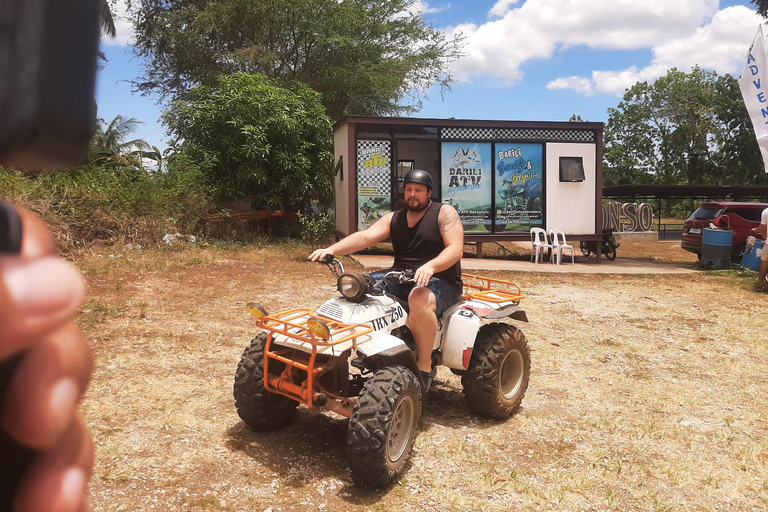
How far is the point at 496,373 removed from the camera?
14.4 feet

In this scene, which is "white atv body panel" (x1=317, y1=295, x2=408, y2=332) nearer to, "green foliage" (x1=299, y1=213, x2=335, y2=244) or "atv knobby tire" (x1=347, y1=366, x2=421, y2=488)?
"atv knobby tire" (x1=347, y1=366, x2=421, y2=488)

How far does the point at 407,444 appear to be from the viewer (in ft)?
11.8

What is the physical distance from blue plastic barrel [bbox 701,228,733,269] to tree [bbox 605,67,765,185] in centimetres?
2629

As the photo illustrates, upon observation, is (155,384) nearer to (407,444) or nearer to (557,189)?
(407,444)

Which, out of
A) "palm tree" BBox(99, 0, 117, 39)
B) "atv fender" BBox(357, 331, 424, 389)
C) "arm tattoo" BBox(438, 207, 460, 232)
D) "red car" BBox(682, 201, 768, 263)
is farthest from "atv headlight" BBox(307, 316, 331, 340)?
"red car" BBox(682, 201, 768, 263)

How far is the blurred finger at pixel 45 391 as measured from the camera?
13.9 inches

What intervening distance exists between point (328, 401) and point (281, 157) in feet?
38.8

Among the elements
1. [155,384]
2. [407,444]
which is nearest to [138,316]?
[155,384]

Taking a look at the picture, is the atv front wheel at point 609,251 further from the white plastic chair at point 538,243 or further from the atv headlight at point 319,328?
the atv headlight at point 319,328

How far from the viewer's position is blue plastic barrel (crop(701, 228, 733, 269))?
13406 millimetres

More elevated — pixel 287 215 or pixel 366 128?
pixel 366 128

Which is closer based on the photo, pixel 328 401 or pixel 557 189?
pixel 328 401

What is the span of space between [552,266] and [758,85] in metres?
5.18

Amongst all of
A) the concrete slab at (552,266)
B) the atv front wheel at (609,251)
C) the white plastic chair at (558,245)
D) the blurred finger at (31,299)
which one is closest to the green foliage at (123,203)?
the concrete slab at (552,266)
